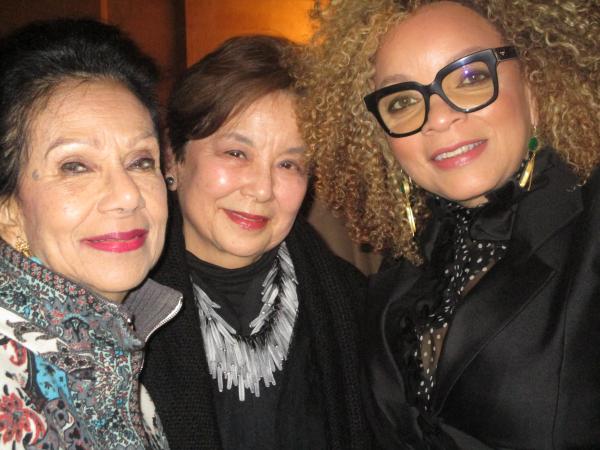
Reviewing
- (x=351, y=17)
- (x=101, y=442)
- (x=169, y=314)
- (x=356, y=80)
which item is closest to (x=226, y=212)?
(x=169, y=314)

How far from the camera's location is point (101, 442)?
147cm

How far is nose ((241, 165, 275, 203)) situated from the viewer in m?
2.38

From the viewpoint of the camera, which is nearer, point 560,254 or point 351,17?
point 560,254

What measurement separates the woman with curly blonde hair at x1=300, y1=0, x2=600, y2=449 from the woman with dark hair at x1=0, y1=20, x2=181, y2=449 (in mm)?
978

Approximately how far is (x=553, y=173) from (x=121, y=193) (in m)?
1.45

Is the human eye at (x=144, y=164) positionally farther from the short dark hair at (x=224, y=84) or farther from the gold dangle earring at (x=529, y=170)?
the gold dangle earring at (x=529, y=170)

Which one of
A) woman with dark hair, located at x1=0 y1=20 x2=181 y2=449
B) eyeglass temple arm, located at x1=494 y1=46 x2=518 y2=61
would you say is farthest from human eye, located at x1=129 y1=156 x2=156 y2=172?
eyeglass temple arm, located at x1=494 y1=46 x2=518 y2=61

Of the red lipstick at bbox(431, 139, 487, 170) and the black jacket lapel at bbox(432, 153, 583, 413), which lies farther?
the red lipstick at bbox(431, 139, 487, 170)

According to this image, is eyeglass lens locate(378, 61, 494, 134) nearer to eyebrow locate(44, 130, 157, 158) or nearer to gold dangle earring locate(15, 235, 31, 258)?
eyebrow locate(44, 130, 157, 158)

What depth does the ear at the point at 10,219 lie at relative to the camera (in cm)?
153

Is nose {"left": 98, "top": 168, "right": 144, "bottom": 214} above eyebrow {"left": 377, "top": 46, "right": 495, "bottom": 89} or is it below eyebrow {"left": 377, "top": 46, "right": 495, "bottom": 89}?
below

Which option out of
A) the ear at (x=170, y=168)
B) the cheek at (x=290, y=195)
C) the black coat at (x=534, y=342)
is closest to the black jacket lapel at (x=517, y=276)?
the black coat at (x=534, y=342)

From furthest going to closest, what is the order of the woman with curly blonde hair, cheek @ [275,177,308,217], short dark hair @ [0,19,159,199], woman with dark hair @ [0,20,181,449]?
1. cheek @ [275,177,308,217]
2. the woman with curly blonde hair
3. short dark hair @ [0,19,159,199]
4. woman with dark hair @ [0,20,181,449]

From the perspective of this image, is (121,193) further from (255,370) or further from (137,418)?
(255,370)
